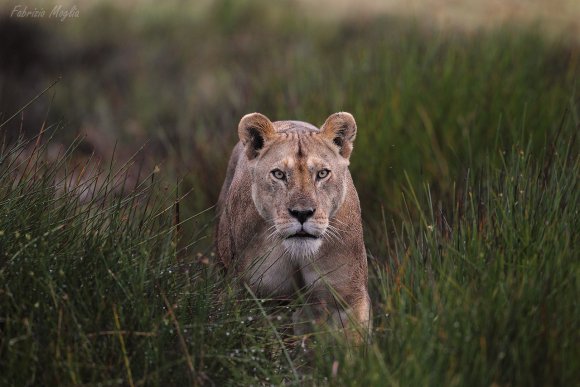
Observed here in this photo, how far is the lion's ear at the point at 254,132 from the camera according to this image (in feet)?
20.0

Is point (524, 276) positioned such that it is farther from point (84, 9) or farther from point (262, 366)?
point (84, 9)

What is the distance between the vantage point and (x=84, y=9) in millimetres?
17203

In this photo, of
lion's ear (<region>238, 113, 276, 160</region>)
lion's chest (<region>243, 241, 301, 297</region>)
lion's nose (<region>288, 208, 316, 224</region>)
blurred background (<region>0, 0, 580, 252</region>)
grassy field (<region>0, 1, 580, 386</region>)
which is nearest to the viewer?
grassy field (<region>0, 1, 580, 386</region>)

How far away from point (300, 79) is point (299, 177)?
14.7 feet

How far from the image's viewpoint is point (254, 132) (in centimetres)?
614

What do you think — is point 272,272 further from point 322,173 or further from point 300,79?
point 300,79

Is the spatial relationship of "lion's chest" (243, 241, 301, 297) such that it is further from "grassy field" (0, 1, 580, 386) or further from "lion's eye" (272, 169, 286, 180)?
"lion's eye" (272, 169, 286, 180)

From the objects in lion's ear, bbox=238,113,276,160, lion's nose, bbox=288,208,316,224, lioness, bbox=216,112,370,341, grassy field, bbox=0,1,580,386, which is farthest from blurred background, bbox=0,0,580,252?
lion's ear, bbox=238,113,276,160

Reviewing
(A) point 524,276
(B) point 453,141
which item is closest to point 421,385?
(A) point 524,276

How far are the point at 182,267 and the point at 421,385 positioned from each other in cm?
171

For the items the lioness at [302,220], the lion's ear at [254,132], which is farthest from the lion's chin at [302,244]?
the lion's ear at [254,132]

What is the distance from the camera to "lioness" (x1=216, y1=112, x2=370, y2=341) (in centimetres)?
561

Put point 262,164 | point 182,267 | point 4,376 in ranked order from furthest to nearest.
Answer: point 262,164 → point 182,267 → point 4,376

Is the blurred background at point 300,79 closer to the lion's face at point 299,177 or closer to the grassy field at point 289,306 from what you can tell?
the grassy field at point 289,306
